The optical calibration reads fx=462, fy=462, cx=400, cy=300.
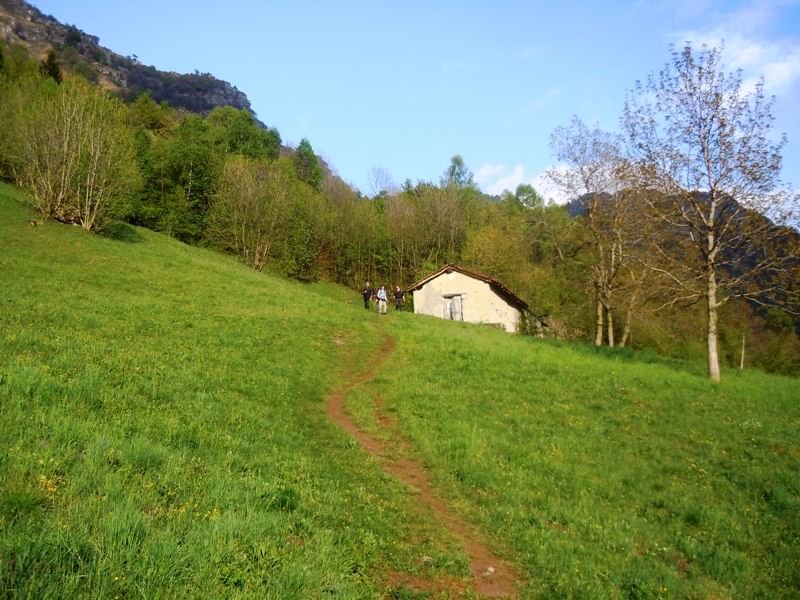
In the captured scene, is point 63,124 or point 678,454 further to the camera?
point 63,124

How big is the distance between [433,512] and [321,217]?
212 ft

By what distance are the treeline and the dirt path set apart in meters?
19.2

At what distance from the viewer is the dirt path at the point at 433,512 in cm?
693

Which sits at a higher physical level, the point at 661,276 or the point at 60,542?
the point at 661,276

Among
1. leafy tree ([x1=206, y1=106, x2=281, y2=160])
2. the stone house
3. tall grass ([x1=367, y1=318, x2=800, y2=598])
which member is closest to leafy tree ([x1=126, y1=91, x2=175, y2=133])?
leafy tree ([x1=206, y1=106, x2=281, y2=160])

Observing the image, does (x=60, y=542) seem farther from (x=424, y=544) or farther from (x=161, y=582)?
(x=424, y=544)

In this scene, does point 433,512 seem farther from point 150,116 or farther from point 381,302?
point 150,116

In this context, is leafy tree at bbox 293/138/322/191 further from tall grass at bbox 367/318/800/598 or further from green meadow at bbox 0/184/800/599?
tall grass at bbox 367/318/800/598

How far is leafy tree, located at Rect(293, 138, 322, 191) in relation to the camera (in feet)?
308

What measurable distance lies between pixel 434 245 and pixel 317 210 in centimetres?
1929

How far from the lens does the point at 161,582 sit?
4.28m

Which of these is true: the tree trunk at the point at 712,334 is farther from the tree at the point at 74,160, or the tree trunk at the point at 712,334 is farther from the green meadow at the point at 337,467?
the tree at the point at 74,160

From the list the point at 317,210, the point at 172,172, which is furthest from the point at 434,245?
the point at 172,172

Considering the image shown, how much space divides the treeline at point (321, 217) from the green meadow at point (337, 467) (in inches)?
516
